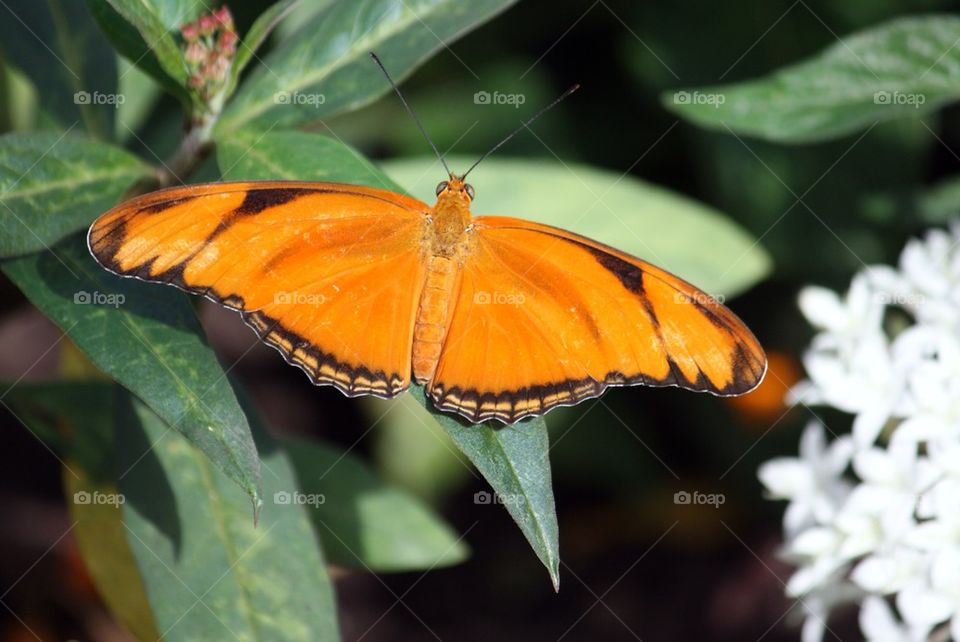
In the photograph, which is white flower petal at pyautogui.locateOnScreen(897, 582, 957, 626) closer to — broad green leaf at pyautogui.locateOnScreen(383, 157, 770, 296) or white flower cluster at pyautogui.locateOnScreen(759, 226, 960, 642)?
white flower cluster at pyautogui.locateOnScreen(759, 226, 960, 642)

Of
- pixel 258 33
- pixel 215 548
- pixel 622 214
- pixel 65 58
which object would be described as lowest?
pixel 215 548

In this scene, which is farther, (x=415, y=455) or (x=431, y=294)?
(x=415, y=455)

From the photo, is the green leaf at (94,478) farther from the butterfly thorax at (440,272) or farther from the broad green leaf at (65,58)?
the butterfly thorax at (440,272)

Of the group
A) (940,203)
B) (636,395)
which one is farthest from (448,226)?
(940,203)

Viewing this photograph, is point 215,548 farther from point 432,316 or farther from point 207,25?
point 207,25

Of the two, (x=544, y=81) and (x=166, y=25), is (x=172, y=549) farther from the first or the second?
(x=544, y=81)

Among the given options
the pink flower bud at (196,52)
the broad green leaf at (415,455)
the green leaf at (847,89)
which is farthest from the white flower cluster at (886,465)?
the pink flower bud at (196,52)

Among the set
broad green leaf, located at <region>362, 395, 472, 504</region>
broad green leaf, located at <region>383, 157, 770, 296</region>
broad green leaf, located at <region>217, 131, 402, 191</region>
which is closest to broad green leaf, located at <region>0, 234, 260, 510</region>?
broad green leaf, located at <region>217, 131, 402, 191</region>
